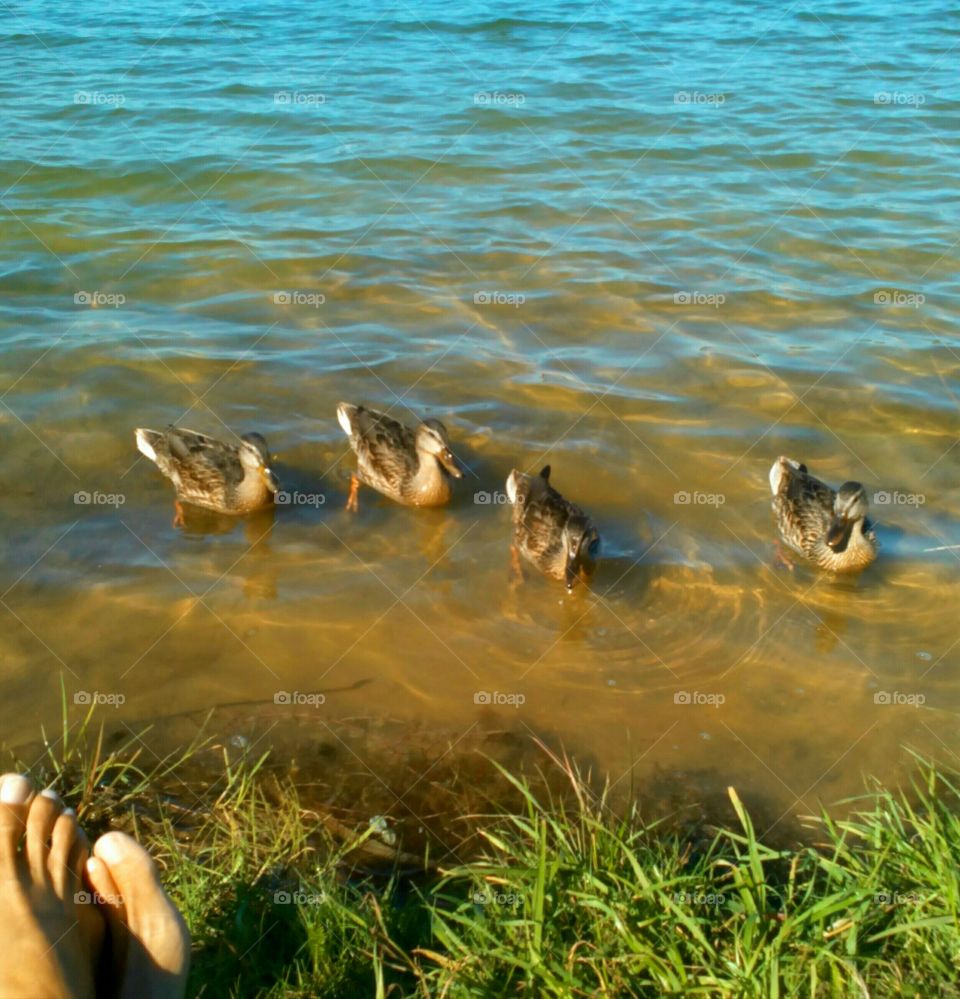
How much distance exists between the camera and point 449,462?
22.7 ft

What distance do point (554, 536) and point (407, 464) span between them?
4.02 ft

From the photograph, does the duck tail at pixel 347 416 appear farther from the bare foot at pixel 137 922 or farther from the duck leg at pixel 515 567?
the bare foot at pixel 137 922

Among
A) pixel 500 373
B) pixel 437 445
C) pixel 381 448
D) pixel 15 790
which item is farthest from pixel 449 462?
pixel 15 790

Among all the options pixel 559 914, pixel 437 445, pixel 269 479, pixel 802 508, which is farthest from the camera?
pixel 437 445

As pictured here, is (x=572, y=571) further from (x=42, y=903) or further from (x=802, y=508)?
(x=42, y=903)

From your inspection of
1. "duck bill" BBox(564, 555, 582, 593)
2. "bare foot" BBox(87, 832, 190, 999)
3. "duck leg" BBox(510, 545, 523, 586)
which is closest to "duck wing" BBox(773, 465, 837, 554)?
"duck bill" BBox(564, 555, 582, 593)

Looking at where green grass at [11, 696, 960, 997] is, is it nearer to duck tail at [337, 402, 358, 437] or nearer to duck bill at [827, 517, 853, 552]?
duck bill at [827, 517, 853, 552]

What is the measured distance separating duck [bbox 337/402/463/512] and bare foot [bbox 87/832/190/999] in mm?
3524

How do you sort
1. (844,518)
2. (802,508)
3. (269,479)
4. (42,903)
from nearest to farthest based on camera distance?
(42,903) < (844,518) < (802,508) < (269,479)

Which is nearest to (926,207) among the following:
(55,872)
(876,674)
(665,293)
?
(665,293)

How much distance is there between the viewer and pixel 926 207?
36.7 ft

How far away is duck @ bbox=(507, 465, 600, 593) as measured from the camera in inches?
242

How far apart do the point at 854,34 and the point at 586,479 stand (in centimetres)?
1337

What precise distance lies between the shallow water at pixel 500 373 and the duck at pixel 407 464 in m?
0.17
